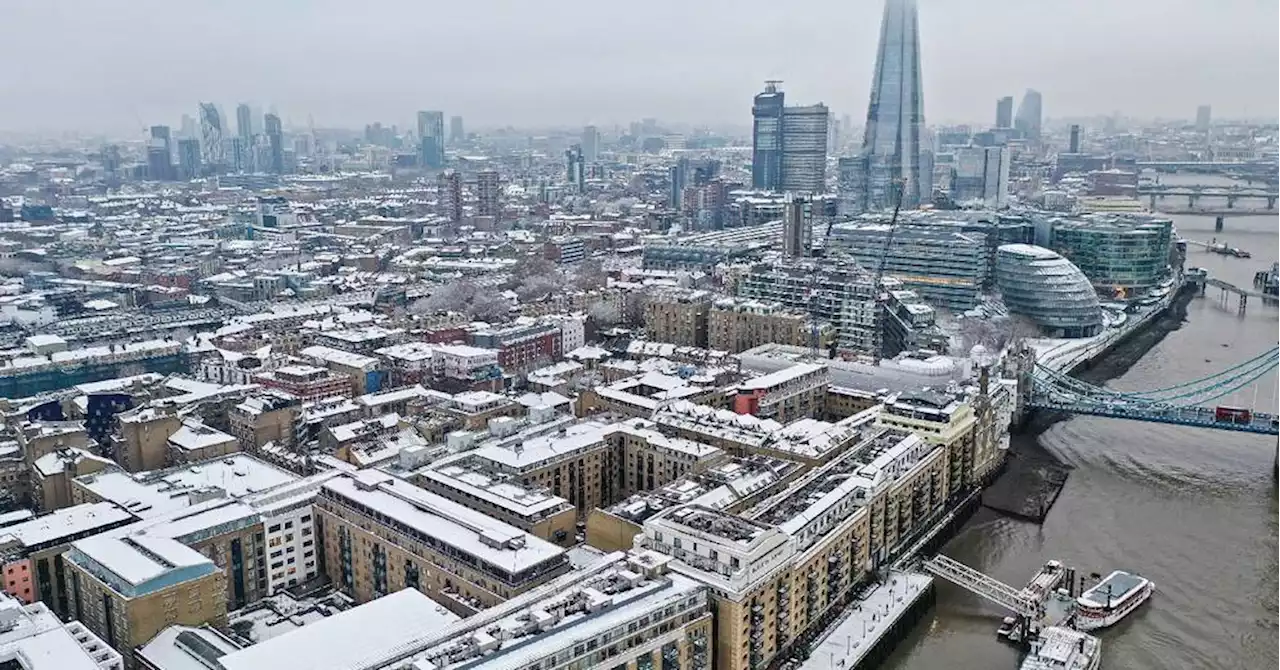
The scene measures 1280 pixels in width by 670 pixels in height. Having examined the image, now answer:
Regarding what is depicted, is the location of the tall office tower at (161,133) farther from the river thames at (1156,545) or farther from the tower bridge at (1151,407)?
the river thames at (1156,545)

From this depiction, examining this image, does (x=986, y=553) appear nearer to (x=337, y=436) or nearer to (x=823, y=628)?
(x=823, y=628)

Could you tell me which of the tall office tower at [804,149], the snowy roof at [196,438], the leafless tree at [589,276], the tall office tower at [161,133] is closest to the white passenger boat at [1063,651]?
the snowy roof at [196,438]

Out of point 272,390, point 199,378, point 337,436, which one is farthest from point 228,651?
point 199,378

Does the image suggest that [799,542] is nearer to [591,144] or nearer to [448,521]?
[448,521]

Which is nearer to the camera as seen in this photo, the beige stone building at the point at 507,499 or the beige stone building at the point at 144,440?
the beige stone building at the point at 507,499

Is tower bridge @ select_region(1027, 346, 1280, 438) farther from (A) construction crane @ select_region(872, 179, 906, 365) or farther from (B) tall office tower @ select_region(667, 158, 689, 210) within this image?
(B) tall office tower @ select_region(667, 158, 689, 210)

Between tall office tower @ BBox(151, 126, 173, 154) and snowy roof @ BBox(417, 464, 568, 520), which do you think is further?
tall office tower @ BBox(151, 126, 173, 154)

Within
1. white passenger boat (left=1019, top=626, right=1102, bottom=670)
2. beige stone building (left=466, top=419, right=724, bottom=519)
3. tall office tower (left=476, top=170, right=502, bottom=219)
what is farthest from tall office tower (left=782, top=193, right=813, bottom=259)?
white passenger boat (left=1019, top=626, right=1102, bottom=670)
